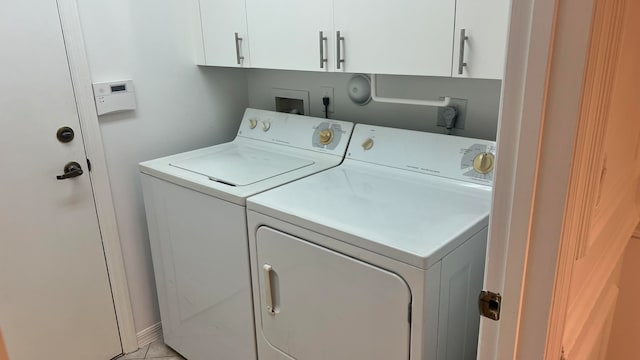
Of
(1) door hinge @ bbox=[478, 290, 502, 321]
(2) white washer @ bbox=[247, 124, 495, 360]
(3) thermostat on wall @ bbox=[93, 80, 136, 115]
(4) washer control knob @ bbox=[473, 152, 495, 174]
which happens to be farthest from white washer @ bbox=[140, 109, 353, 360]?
(1) door hinge @ bbox=[478, 290, 502, 321]

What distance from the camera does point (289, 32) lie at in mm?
1838

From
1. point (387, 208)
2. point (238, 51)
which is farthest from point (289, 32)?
point (387, 208)

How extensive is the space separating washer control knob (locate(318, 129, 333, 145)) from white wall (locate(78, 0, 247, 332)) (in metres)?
0.69

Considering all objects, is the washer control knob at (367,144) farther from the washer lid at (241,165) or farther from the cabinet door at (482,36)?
the cabinet door at (482,36)

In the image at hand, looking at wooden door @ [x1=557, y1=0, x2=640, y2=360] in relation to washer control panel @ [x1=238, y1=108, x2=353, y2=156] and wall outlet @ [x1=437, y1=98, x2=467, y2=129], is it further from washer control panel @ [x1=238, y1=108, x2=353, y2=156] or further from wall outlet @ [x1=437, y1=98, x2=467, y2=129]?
washer control panel @ [x1=238, y1=108, x2=353, y2=156]

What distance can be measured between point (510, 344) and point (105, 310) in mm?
1934

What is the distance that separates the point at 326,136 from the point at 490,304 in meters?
1.30

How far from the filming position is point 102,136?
2.00 meters

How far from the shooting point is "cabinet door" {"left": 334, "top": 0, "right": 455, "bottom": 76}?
144cm

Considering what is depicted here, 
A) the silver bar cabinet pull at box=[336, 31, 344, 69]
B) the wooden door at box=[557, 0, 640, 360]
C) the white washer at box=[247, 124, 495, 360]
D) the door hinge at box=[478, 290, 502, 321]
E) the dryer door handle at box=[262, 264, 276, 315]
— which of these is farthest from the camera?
the silver bar cabinet pull at box=[336, 31, 344, 69]

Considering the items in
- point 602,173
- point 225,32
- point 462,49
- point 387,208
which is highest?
point 225,32

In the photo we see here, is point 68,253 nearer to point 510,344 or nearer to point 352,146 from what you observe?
point 352,146

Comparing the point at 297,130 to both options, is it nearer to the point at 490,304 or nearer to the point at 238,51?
the point at 238,51

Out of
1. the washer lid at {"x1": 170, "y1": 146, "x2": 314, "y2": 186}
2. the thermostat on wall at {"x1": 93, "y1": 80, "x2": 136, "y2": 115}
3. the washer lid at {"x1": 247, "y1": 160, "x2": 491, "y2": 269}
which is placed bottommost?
the washer lid at {"x1": 247, "y1": 160, "x2": 491, "y2": 269}
